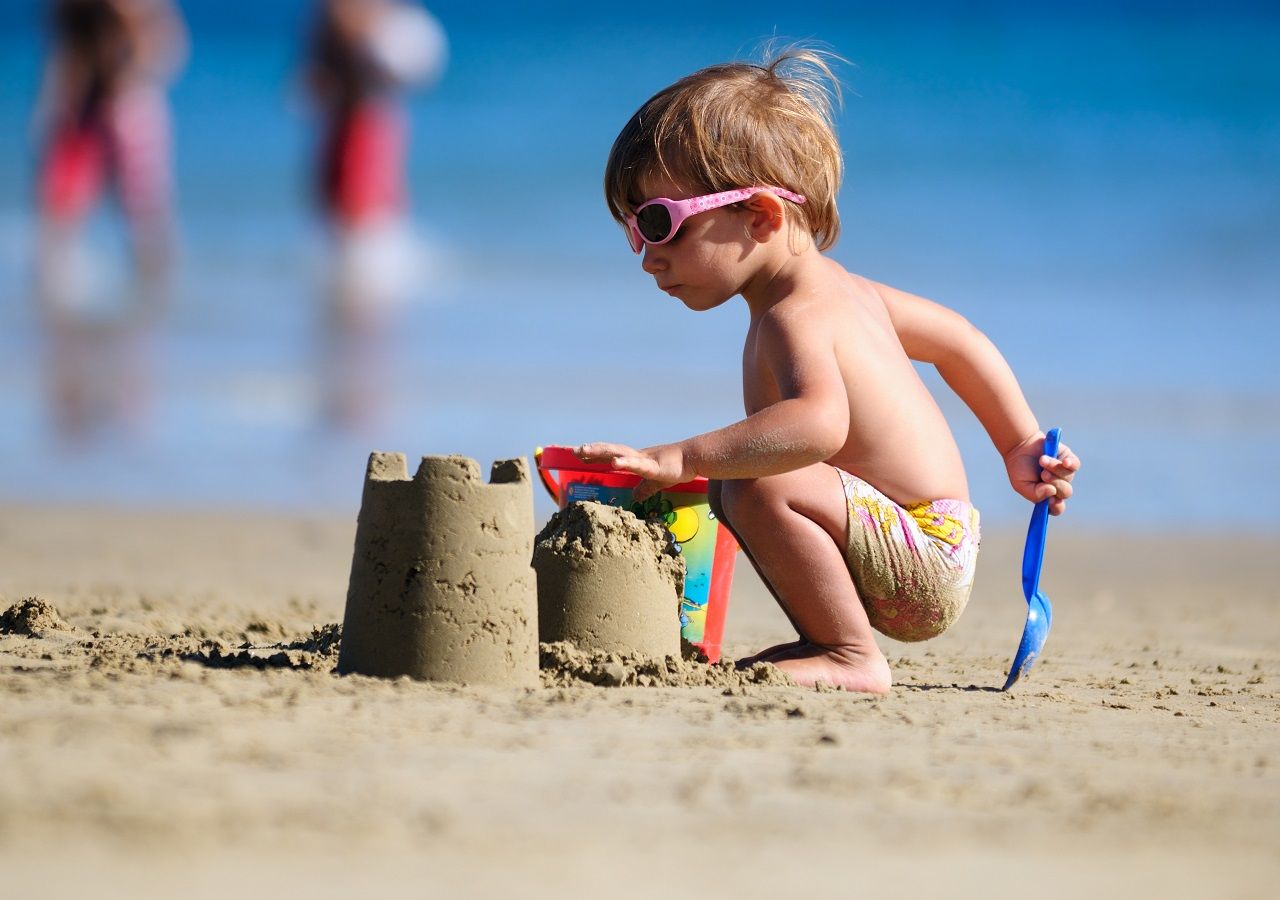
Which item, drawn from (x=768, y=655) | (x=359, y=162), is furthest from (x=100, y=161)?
(x=768, y=655)

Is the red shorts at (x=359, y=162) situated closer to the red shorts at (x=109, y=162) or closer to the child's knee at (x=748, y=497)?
the red shorts at (x=109, y=162)

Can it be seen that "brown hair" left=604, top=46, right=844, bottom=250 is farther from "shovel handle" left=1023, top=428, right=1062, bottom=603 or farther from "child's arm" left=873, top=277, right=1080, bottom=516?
"shovel handle" left=1023, top=428, right=1062, bottom=603

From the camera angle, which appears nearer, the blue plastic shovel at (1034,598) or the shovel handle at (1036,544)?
the blue plastic shovel at (1034,598)

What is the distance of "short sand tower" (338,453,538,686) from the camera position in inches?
107

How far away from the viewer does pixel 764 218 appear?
10.7 feet

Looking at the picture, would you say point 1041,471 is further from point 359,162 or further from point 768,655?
point 359,162

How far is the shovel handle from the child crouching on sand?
0.12 ft

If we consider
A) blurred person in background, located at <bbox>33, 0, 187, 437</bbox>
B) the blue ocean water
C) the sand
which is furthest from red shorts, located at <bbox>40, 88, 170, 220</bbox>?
the sand

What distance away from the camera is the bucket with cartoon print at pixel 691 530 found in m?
3.30

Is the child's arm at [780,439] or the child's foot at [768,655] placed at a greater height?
the child's arm at [780,439]

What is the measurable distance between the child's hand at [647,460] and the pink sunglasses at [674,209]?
514mm

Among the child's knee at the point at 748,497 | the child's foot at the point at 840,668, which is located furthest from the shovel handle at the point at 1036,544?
the child's knee at the point at 748,497

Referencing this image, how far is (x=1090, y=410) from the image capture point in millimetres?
9328

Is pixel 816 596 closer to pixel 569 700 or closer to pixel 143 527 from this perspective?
pixel 569 700
